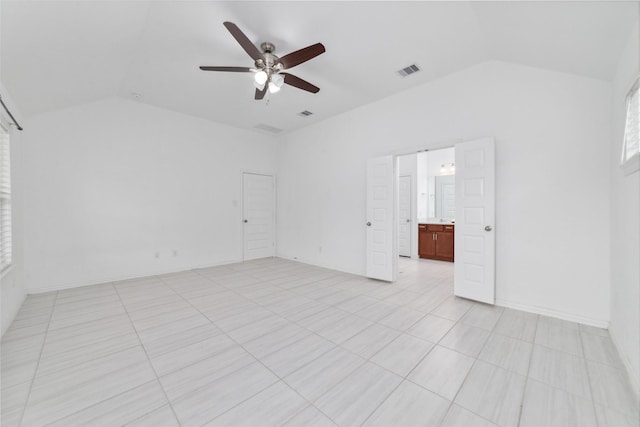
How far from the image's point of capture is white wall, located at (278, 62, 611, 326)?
2.68 m

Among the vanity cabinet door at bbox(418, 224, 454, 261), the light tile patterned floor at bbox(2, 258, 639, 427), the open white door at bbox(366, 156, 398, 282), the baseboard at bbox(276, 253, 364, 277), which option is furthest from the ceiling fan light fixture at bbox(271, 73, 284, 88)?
the vanity cabinet door at bbox(418, 224, 454, 261)

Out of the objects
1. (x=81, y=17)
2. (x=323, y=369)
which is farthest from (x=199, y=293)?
(x=81, y=17)

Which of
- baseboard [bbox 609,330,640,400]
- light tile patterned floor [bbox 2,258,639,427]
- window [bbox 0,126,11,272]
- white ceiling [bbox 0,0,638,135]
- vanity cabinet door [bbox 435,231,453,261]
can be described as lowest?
light tile patterned floor [bbox 2,258,639,427]

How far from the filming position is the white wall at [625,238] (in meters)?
1.82

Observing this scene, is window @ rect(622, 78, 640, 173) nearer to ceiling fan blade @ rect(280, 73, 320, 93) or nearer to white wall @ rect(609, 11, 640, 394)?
white wall @ rect(609, 11, 640, 394)

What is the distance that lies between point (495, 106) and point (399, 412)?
3624mm

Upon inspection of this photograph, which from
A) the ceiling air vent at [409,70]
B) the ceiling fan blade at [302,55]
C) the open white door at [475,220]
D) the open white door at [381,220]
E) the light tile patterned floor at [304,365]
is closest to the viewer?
the light tile patterned floor at [304,365]

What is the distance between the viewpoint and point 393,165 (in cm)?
425

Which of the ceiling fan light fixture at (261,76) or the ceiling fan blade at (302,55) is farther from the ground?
the ceiling fan blade at (302,55)

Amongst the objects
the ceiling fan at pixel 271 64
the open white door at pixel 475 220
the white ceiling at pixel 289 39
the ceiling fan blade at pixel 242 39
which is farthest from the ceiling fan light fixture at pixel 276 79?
the open white door at pixel 475 220

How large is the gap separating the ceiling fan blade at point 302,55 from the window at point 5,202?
10.6ft

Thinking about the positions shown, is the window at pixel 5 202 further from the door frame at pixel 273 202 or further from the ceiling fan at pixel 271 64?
the door frame at pixel 273 202

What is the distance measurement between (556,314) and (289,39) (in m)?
4.35

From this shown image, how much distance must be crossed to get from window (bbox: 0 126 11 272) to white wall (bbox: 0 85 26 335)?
0.51ft
